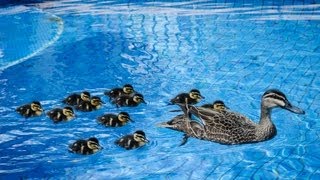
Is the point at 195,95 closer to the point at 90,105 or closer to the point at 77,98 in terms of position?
the point at 90,105

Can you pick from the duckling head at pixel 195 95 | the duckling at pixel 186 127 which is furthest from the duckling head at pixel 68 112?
the duckling head at pixel 195 95

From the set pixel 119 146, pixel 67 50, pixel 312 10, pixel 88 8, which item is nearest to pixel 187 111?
pixel 119 146

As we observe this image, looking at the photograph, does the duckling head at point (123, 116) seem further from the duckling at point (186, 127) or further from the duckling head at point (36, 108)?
the duckling head at point (36, 108)

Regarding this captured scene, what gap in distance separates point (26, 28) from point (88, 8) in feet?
5.24

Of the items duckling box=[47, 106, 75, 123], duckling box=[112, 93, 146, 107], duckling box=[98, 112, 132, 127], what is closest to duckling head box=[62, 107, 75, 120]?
duckling box=[47, 106, 75, 123]

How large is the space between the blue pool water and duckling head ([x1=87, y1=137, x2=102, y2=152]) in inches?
2.6

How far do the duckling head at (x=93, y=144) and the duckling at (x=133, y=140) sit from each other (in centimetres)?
26

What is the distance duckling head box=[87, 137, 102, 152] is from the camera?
17.8 feet

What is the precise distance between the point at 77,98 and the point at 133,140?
4.36 feet

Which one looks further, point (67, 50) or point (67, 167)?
point (67, 50)

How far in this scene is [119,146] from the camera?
18.4 ft

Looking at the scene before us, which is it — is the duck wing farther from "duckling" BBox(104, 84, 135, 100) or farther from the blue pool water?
"duckling" BBox(104, 84, 135, 100)

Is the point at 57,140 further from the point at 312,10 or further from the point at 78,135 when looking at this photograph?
the point at 312,10

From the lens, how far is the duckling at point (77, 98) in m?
6.42
